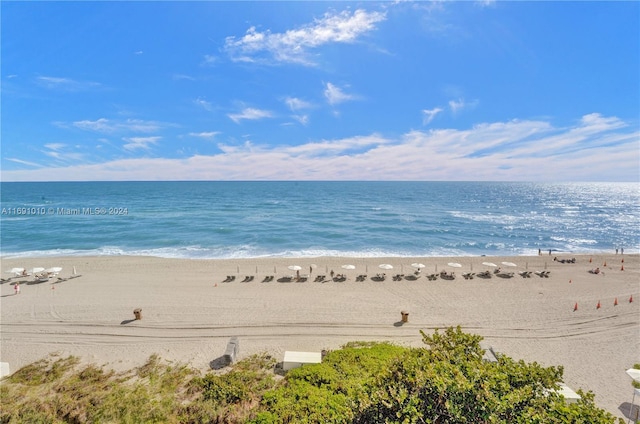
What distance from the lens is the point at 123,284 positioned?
21.7 m

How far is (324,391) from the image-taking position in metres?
8.36

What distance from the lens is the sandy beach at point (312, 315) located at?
506 inches

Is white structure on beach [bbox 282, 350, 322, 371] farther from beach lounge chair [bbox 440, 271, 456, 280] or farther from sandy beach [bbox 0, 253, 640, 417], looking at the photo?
beach lounge chair [bbox 440, 271, 456, 280]

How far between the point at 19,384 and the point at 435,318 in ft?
59.8

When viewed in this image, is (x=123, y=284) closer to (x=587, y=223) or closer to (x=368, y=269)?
(x=368, y=269)

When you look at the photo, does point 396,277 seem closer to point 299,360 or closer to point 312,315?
point 312,315

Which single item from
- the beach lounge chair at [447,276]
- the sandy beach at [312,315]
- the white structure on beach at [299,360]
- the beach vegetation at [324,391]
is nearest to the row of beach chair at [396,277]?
the beach lounge chair at [447,276]

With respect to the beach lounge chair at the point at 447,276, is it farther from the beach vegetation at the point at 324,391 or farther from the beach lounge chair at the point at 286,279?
the beach vegetation at the point at 324,391

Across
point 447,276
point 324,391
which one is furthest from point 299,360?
point 447,276

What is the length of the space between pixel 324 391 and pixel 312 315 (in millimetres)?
7951

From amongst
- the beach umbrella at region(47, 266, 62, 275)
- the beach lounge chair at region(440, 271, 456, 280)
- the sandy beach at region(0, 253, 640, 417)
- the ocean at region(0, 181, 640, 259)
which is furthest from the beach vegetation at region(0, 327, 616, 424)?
the ocean at region(0, 181, 640, 259)

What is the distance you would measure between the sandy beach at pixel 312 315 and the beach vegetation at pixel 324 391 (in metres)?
1.50

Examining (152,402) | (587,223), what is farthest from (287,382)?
(587,223)

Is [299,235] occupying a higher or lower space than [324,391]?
higher
